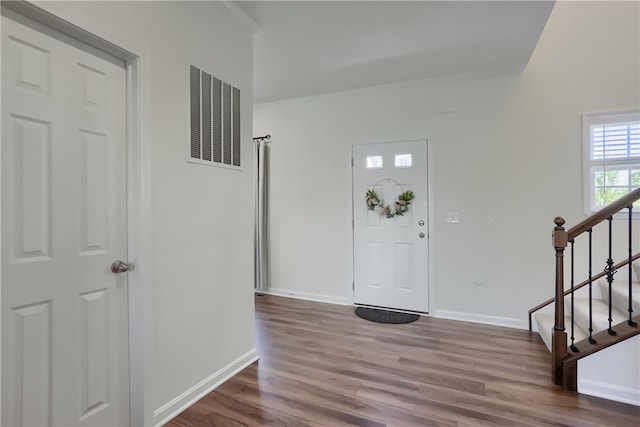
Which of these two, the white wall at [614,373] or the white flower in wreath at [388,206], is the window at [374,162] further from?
the white wall at [614,373]

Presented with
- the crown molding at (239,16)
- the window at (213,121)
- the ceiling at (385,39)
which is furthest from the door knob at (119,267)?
the ceiling at (385,39)

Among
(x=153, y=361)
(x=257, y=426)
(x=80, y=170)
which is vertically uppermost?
(x=80, y=170)

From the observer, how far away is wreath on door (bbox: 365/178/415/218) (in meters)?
3.77

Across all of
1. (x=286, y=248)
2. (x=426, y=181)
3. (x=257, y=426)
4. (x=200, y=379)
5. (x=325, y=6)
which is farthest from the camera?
(x=286, y=248)

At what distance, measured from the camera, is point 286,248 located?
4504 millimetres

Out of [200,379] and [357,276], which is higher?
[357,276]

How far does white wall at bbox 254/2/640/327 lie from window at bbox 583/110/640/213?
84 mm

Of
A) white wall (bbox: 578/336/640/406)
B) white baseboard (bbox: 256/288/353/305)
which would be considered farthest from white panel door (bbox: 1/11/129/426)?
white wall (bbox: 578/336/640/406)

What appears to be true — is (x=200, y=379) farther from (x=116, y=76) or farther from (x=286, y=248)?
(x=286, y=248)

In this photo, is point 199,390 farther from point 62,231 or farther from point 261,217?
point 261,217

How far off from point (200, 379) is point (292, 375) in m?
0.65

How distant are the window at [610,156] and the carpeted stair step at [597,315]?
905mm

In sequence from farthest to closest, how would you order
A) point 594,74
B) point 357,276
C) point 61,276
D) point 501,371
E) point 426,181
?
point 357,276 < point 426,181 < point 594,74 < point 501,371 < point 61,276

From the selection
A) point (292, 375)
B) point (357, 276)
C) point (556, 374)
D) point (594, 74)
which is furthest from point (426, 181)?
point (292, 375)
